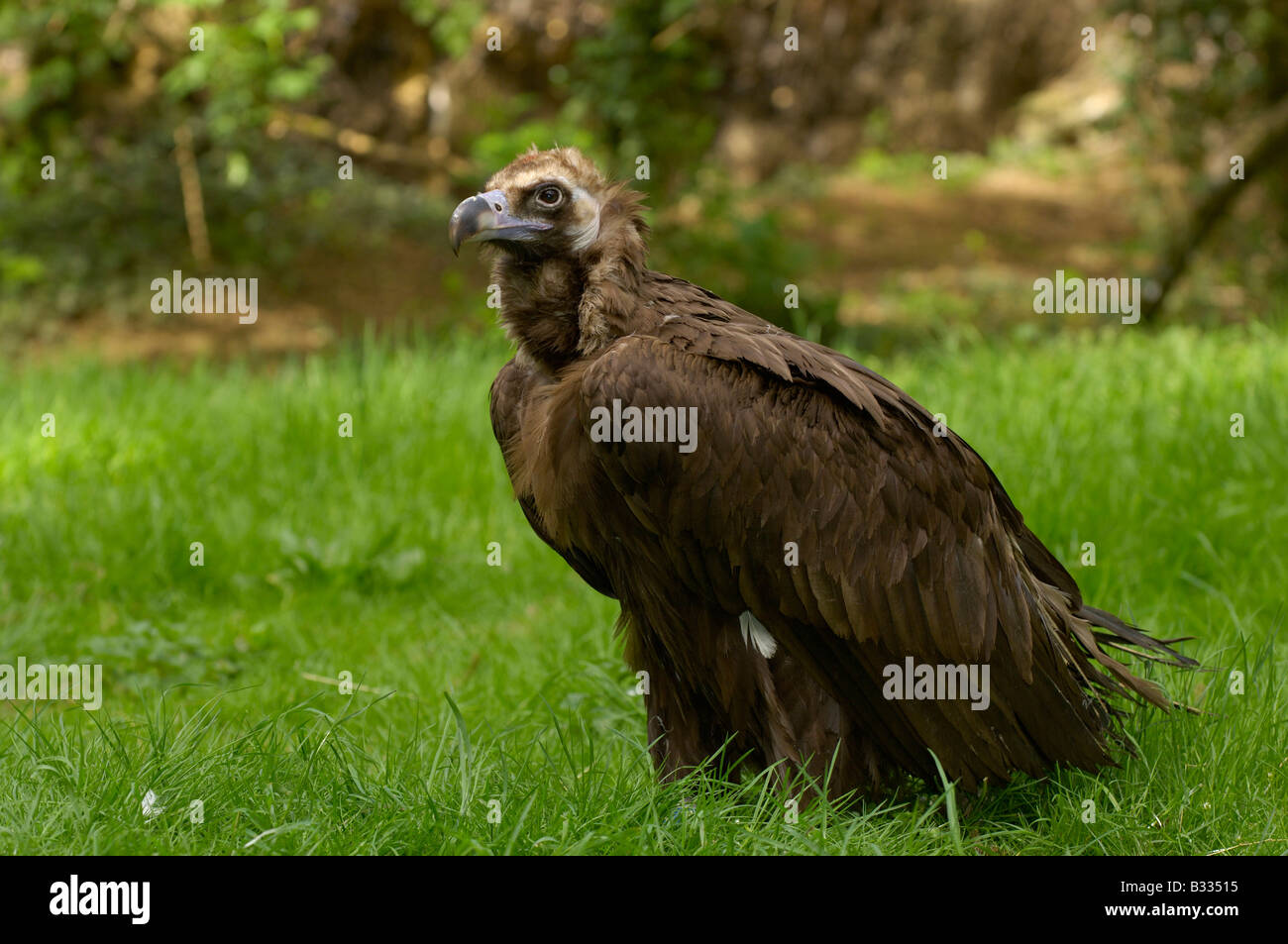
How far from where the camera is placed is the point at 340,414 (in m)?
6.41

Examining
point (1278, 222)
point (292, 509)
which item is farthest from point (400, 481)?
point (1278, 222)

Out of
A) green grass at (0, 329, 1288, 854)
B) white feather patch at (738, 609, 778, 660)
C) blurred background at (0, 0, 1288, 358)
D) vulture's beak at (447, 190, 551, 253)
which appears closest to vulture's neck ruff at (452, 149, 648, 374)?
vulture's beak at (447, 190, 551, 253)

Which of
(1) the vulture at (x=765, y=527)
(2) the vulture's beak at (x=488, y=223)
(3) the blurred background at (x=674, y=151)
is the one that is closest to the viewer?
(1) the vulture at (x=765, y=527)

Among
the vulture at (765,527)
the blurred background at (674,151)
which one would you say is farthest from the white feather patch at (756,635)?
the blurred background at (674,151)

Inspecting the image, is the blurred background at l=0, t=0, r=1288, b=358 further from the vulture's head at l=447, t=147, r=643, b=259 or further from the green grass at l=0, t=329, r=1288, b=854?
the vulture's head at l=447, t=147, r=643, b=259

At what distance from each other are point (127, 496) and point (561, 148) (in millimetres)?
3129

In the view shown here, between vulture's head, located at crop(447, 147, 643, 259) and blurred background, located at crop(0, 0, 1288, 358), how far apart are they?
4198mm

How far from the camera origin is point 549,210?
3.45 m

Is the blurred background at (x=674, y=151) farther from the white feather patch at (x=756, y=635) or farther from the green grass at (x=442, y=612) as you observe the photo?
the white feather patch at (x=756, y=635)

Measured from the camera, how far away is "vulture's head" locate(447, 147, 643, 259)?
3.41 m

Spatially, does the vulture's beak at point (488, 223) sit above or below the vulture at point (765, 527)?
above

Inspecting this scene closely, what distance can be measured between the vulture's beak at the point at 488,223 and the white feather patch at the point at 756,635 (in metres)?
1.13

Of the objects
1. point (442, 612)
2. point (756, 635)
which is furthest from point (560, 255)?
point (442, 612)

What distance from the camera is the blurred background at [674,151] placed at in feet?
30.9
